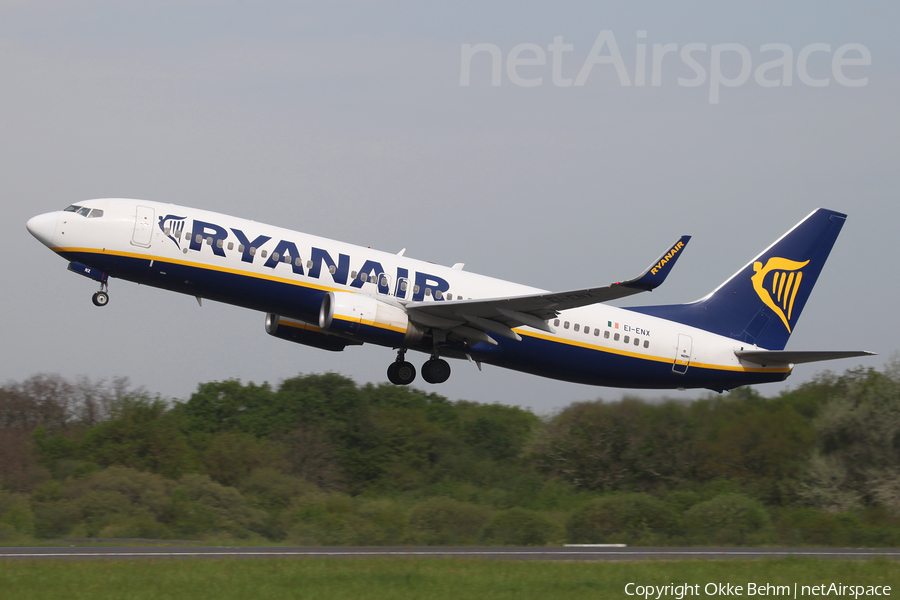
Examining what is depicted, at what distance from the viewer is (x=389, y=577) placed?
20.4m

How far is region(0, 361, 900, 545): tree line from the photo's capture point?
35.2m

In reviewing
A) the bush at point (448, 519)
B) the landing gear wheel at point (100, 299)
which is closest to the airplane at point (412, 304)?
the landing gear wheel at point (100, 299)

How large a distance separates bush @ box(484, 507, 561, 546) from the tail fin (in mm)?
8714

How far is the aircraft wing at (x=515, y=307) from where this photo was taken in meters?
24.5

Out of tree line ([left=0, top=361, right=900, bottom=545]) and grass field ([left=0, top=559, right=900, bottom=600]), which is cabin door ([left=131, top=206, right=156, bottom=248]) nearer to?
grass field ([left=0, top=559, right=900, bottom=600])

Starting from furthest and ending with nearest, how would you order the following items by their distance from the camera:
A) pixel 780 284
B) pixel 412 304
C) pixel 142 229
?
1. pixel 780 284
2. pixel 412 304
3. pixel 142 229

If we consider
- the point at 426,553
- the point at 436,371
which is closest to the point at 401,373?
the point at 436,371

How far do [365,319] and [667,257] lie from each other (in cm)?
856

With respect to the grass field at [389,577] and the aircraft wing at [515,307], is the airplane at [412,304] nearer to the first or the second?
the aircraft wing at [515,307]

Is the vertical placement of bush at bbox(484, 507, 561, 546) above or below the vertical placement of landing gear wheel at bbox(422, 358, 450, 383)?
below

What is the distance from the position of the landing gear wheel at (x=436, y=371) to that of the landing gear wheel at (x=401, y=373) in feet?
1.82

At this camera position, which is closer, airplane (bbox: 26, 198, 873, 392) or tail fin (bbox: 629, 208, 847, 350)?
airplane (bbox: 26, 198, 873, 392)

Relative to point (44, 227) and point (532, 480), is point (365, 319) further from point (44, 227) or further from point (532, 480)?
point (532, 480)

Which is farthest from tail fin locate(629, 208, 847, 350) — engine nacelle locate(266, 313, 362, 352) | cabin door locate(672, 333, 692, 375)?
engine nacelle locate(266, 313, 362, 352)
